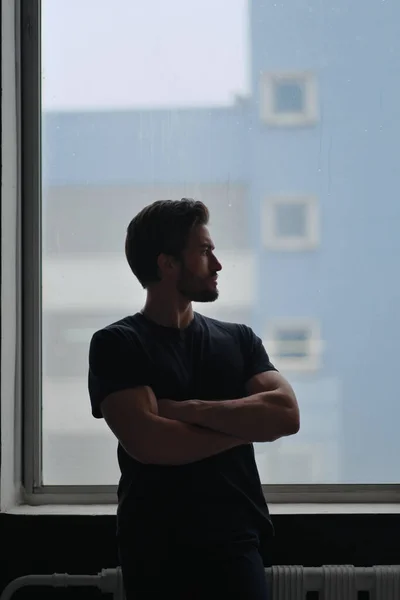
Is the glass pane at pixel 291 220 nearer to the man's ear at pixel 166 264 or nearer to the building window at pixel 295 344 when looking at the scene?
the building window at pixel 295 344

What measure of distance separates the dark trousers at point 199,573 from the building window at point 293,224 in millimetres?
840

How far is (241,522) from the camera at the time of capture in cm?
153

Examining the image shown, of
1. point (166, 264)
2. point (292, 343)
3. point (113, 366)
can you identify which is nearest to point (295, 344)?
point (292, 343)

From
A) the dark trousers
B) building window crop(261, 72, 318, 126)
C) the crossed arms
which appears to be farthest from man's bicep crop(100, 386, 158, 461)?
building window crop(261, 72, 318, 126)

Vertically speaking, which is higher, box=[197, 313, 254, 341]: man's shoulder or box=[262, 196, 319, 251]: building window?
box=[262, 196, 319, 251]: building window

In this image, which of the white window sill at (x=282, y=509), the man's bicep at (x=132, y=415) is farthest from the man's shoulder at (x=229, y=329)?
the white window sill at (x=282, y=509)

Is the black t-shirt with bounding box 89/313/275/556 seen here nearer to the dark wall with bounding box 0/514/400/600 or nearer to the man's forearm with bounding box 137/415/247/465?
the man's forearm with bounding box 137/415/247/465

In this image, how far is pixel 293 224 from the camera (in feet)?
6.63

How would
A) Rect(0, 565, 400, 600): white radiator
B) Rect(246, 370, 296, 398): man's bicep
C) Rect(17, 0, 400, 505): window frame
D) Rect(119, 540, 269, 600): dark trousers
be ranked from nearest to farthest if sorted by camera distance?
Rect(119, 540, 269, 600): dark trousers, Rect(246, 370, 296, 398): man's bicep, Rect(0, 565, 400, 600): white radiator, Rect(17, 0, 400, 505): window frame

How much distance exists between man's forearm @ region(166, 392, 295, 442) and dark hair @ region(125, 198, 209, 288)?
0.31 m

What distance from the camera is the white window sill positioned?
6.11ft

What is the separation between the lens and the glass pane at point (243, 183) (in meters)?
2.01

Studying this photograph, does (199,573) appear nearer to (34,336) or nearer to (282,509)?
(282,509)

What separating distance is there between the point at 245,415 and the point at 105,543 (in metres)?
0.59
